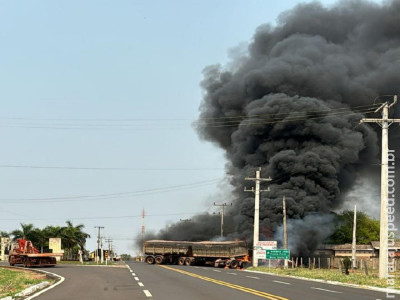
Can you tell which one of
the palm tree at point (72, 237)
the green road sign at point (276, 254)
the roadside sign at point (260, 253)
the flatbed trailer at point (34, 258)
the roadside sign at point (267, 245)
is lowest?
the palm tree at point (72, 237)

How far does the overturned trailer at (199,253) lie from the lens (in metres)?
59.2

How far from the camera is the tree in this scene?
115 meters

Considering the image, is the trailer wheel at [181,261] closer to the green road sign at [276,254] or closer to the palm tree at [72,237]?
the green road sign at [276,254]

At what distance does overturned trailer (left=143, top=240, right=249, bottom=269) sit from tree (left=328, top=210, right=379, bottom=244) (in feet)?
170

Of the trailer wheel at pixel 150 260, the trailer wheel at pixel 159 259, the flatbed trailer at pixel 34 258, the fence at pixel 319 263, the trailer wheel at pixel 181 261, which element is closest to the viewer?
the flatbed trailer at pixel 34 258

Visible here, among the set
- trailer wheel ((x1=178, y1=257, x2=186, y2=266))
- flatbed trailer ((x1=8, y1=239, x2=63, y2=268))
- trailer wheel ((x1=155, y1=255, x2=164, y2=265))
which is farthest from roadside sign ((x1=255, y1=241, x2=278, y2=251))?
trailer wheel ((x1=155, y1=255, x2=164, y2=265))

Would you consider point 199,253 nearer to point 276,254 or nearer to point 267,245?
point 267,245

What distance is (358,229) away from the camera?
122375 mm

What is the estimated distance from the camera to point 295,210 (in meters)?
65.1

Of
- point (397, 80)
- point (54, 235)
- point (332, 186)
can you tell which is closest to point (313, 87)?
point (397, 80)

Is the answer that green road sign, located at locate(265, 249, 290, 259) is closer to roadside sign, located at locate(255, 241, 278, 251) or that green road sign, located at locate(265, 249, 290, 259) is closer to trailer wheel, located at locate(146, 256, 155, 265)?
roadside sign, located at locate(255, 241, 278, 251)

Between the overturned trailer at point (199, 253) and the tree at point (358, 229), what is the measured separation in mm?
51724

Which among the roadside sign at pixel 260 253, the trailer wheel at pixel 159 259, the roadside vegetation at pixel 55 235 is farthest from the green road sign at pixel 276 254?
the roadside vegetation at pixel 55 235

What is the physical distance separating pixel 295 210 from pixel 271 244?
54.6ft
